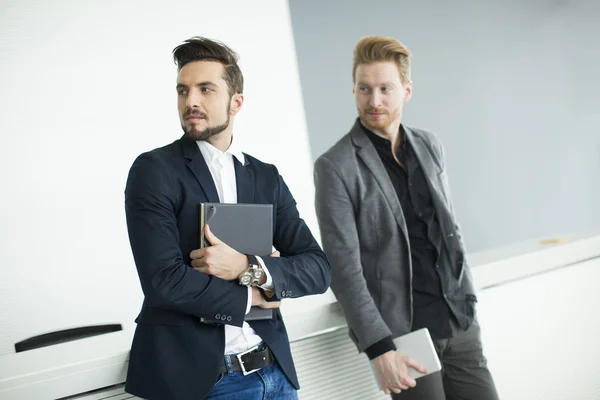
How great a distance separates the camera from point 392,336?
2119 mm

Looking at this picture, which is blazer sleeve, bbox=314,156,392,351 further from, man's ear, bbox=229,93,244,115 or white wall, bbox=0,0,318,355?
white wall, bbox=0,0,318,355

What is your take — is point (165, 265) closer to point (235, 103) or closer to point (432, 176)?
point (235, 103)

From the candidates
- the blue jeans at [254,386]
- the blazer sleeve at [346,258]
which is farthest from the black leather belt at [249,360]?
the blazer sleeve at [346,258]

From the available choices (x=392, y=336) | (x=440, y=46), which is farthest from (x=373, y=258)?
(x=440, y=46)

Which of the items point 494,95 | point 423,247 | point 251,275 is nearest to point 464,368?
point 423,247

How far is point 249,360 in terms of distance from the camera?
1.57m

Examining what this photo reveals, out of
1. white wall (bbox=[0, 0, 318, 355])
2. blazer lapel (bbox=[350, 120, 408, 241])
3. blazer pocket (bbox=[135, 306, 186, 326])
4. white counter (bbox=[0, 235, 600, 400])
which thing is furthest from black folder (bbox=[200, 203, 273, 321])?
white wall (bbox=[0, 0, 318, 355])

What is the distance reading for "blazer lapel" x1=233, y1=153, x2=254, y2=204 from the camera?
169cm

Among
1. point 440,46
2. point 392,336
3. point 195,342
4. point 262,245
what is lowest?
point 392,336

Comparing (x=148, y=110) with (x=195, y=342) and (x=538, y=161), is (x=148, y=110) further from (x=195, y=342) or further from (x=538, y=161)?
(x=538, y=161)

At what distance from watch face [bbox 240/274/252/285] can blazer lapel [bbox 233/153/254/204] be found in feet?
0.71

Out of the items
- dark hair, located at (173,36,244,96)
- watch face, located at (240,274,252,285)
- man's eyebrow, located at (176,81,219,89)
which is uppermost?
dark hair, located at (173,36,244,96)

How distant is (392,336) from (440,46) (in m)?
2.87

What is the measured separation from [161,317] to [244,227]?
0.29 m
